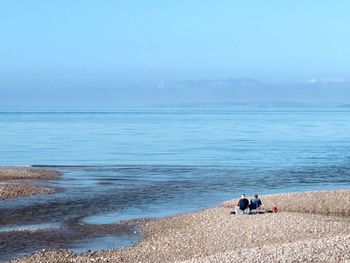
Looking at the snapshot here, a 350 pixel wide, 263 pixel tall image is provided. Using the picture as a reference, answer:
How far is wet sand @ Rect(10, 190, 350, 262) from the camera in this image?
19875 millimetres

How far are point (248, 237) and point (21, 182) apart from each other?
25.5 metres

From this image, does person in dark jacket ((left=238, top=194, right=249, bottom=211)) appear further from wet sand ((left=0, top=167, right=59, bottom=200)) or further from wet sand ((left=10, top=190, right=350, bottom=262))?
wet sand ((left=0, top=167, right=59, bottom=200))

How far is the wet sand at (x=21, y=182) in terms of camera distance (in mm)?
41694

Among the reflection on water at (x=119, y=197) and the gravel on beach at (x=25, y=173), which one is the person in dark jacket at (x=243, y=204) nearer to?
the reflection on water at (x=119, y=197)

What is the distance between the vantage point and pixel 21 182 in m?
47.9

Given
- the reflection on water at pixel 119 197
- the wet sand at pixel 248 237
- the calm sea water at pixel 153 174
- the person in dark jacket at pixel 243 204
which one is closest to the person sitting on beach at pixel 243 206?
the person in dark jacket at pixel 243 204

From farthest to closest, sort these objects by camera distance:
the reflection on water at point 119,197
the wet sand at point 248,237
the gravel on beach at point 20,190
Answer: the gravel on beach at point 20,190 < the reflection on water at point 119,197 < the wet sand at point 248,237

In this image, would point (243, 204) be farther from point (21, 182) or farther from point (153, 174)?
point (153, 174)

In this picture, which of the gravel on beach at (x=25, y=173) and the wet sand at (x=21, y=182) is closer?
the wet sand at (x=21, y=182)

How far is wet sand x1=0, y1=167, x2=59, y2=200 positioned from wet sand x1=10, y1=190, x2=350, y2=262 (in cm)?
1226

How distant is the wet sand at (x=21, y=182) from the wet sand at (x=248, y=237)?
1226 centimetres

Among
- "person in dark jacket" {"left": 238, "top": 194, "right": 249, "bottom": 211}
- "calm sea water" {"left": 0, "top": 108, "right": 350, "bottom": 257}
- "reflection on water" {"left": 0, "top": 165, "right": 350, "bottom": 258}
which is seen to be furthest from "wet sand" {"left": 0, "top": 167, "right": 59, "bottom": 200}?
"person in dark jacket" {"left": 238, "top": 194, "right": 249, "bottom": 211}

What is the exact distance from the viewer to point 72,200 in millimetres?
40000

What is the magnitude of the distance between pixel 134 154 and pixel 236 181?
27.8m
